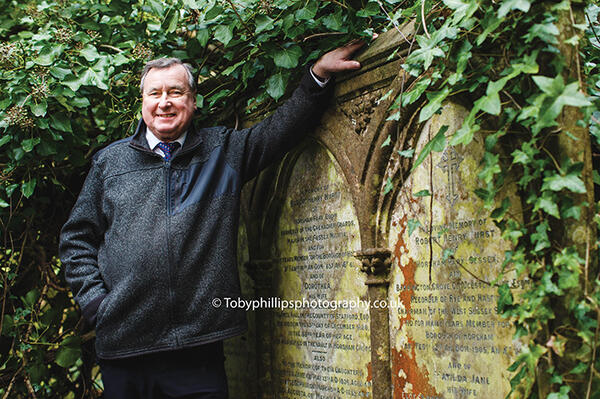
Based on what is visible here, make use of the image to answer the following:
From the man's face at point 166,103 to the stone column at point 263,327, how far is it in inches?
37.5

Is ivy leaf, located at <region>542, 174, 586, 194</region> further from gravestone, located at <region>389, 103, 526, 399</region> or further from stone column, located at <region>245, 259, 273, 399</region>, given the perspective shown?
stone column, located at <region>245, 259, 273, 399</region>

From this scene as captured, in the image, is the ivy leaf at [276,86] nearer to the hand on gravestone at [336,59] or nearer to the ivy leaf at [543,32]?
the hand on gravestone at [336,59]

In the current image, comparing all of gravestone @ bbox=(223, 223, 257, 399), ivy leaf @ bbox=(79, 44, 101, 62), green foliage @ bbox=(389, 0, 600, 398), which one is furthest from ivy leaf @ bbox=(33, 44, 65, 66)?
green foliage @ bbox=(389, 0, 600, 398)

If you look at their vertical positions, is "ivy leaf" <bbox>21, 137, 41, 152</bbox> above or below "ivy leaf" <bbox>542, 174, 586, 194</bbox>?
above

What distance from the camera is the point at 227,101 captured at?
3.67 m

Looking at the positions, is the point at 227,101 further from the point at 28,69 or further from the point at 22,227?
the point at 22,227

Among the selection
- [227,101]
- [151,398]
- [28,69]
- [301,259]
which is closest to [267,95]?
[227,101]

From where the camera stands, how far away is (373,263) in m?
2.66

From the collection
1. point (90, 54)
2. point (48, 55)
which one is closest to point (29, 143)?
point (48, 55)

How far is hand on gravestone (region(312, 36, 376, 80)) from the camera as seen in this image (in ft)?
9.21

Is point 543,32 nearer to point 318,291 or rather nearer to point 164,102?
point 318,291

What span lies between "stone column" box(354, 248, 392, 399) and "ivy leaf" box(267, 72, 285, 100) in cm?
101

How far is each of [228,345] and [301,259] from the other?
3.19 ft

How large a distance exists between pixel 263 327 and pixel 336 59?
1682 mm
